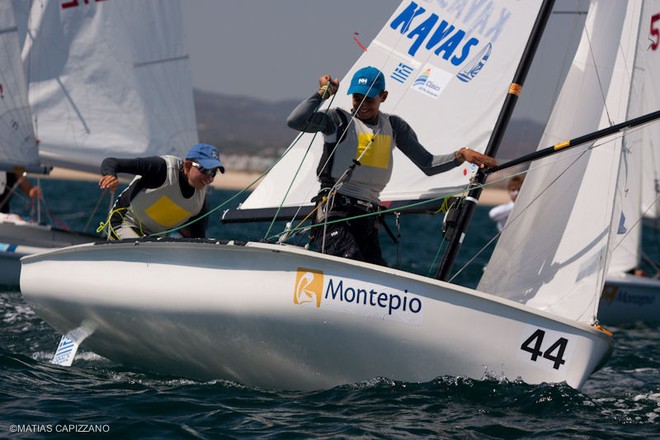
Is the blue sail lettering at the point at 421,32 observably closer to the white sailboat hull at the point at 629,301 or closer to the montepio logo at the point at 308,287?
the montepio logo at the point at 308,287

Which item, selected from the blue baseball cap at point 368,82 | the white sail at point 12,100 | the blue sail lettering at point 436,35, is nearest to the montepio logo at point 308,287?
the blue baseball cap at point 368,82

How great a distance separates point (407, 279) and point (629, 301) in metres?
6.93

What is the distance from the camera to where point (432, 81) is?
22.9 ft

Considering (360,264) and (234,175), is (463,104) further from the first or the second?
(234,175)

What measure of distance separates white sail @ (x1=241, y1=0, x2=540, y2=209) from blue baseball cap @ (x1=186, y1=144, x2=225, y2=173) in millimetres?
692

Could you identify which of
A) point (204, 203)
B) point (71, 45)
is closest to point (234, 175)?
point (71, 45)

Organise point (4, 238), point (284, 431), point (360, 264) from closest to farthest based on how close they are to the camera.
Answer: point (284, 431)
point (360, 264)
point (4, 238)

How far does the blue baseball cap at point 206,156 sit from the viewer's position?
245 inches

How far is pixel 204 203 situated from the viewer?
673 centimetres

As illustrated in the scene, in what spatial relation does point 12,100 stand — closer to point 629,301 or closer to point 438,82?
point 438,82

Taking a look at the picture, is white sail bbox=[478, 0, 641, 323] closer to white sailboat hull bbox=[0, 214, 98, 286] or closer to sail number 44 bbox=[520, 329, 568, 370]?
sail number 44 bbox=[520, 329, 568, 370]

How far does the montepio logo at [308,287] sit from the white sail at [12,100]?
7.16 meters

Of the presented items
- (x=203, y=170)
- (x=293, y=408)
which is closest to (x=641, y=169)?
(x=203, y=170)

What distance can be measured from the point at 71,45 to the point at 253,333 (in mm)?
8423
